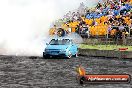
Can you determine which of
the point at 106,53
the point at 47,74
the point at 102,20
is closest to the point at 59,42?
the point at 106,53

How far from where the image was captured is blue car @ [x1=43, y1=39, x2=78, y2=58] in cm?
4006

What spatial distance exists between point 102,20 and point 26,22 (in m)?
6.80

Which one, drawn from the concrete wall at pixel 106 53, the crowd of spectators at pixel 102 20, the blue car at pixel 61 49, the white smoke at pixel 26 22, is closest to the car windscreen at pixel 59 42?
the blue car at pixel 61 49

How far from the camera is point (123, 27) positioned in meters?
44.0

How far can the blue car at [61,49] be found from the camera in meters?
40.1

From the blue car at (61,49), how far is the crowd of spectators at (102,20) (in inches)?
171

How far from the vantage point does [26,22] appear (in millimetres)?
46812

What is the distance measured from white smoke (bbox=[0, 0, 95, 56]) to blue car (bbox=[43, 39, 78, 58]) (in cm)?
230

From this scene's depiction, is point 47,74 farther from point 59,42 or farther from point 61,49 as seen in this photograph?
point 59,42

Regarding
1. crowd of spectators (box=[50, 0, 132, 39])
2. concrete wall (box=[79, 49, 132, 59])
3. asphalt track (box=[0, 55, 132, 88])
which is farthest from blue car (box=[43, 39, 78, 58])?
asphalt track (box=[0, 55, 132, 88])

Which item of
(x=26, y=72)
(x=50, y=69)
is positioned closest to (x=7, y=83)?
(x=26, y=72)

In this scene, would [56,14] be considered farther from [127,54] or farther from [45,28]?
[127,54]

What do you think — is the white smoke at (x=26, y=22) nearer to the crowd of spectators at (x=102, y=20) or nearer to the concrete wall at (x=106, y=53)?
the crowd of spectators at (x=102, y=20)

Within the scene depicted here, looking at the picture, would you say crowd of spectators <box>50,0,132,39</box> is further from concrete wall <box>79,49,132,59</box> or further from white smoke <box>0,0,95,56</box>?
concrete wall <box>79,49,132,59</box>
